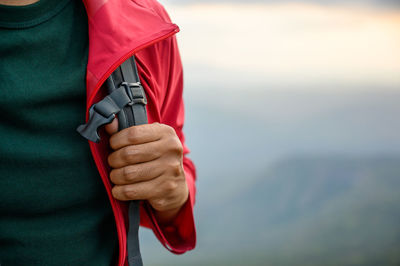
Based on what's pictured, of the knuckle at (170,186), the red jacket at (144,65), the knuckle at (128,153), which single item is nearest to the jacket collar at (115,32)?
the red jacket at (144,65)

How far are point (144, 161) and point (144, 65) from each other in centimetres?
21

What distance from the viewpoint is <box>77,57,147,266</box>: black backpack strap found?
26.5 inches

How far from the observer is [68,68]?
0.73 metres

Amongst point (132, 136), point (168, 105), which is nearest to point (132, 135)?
point (132, 136)

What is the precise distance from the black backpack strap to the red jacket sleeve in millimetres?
82

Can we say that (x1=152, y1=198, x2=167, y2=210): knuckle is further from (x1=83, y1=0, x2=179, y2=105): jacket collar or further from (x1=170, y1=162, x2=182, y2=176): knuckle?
(x1=83, y1=0, x2=179, y2=105): jacket collar

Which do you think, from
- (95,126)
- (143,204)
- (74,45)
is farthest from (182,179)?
(74,45)

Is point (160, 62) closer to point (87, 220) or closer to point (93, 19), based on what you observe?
point (93, 19)

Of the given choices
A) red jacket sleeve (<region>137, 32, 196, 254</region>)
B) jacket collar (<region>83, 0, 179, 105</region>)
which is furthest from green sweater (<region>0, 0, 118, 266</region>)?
red jacket sleeve (<region>137, 32, 196, 254</region>)

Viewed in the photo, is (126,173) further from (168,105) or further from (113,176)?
(168,105)

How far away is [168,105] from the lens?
0.91 metres

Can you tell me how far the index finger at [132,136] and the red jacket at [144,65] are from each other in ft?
0.15

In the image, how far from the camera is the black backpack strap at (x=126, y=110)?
2.21 ft

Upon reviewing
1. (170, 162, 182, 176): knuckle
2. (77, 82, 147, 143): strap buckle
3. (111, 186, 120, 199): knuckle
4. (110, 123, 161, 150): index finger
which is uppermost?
(77, 82, 147, 143): strap buckle
